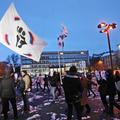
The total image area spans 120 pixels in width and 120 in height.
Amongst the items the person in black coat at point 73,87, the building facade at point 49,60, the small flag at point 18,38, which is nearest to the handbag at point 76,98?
the person in black coat at point 73,87

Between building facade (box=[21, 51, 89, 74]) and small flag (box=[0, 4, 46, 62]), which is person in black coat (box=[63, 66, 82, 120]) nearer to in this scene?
small flag (box=[0, 4, 46, 62])

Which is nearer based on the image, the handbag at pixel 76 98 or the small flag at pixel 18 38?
the handbag at pixel 76 98

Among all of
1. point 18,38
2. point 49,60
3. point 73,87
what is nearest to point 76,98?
point 73,87

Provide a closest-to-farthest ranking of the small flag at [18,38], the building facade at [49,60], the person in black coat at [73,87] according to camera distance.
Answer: the person in black coat at [73,87], the small flag at [18,38], the building facade at [49,60]

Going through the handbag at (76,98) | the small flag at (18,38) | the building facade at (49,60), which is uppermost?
the building facade at (49,60)

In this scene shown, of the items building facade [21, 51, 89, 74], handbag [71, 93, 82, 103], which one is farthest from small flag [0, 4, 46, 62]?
building facade [21, 51, 89, 74]

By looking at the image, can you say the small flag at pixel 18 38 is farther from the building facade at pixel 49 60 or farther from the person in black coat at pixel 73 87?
the building facade at pixel 49 60

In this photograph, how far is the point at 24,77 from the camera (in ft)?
57.2

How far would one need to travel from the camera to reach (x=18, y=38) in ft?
55.5

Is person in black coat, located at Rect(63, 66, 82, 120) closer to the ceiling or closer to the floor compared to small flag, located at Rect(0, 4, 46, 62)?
closer to the floor

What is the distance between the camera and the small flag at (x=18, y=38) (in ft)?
54.6

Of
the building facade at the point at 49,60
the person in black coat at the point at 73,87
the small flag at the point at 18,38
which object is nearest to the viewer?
the person in black coat at the point at 73,87

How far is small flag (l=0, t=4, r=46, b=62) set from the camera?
1664 cm

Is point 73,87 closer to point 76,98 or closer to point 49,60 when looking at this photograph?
point 76,98
